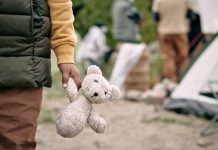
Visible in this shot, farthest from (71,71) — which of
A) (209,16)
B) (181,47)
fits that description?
(181,47)

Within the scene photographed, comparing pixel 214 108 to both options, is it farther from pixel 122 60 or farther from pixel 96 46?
pixel 96 46

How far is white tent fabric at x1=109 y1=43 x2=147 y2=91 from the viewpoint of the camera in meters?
A: 8.46

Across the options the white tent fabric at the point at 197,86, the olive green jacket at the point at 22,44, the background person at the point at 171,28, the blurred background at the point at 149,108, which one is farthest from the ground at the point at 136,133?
the olive green jacket at the point at 22,44

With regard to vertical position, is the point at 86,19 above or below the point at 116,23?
below

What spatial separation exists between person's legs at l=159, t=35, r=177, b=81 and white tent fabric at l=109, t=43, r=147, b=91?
0.43m

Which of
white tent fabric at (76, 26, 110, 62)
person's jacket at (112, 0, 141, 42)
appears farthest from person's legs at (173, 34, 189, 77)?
white tent fabric at (76, 26, 110, 62)

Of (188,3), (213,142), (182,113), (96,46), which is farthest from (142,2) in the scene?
(213,142)

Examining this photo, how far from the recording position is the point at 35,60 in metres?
2.35

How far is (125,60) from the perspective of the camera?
28.0 ft

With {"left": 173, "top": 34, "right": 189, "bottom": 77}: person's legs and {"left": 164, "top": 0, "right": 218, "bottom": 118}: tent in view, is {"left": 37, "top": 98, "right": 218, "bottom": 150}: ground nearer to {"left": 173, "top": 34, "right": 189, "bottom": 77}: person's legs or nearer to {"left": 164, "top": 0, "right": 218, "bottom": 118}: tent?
{"left": 164, "top": 0, "right": 218, "bottom": 118}: tent

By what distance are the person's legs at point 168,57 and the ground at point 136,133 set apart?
4.06ft

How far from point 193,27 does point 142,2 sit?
14.1ft

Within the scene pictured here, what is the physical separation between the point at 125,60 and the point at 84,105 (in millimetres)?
6098

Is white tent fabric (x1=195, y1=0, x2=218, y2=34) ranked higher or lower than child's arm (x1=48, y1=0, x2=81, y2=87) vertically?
lower
